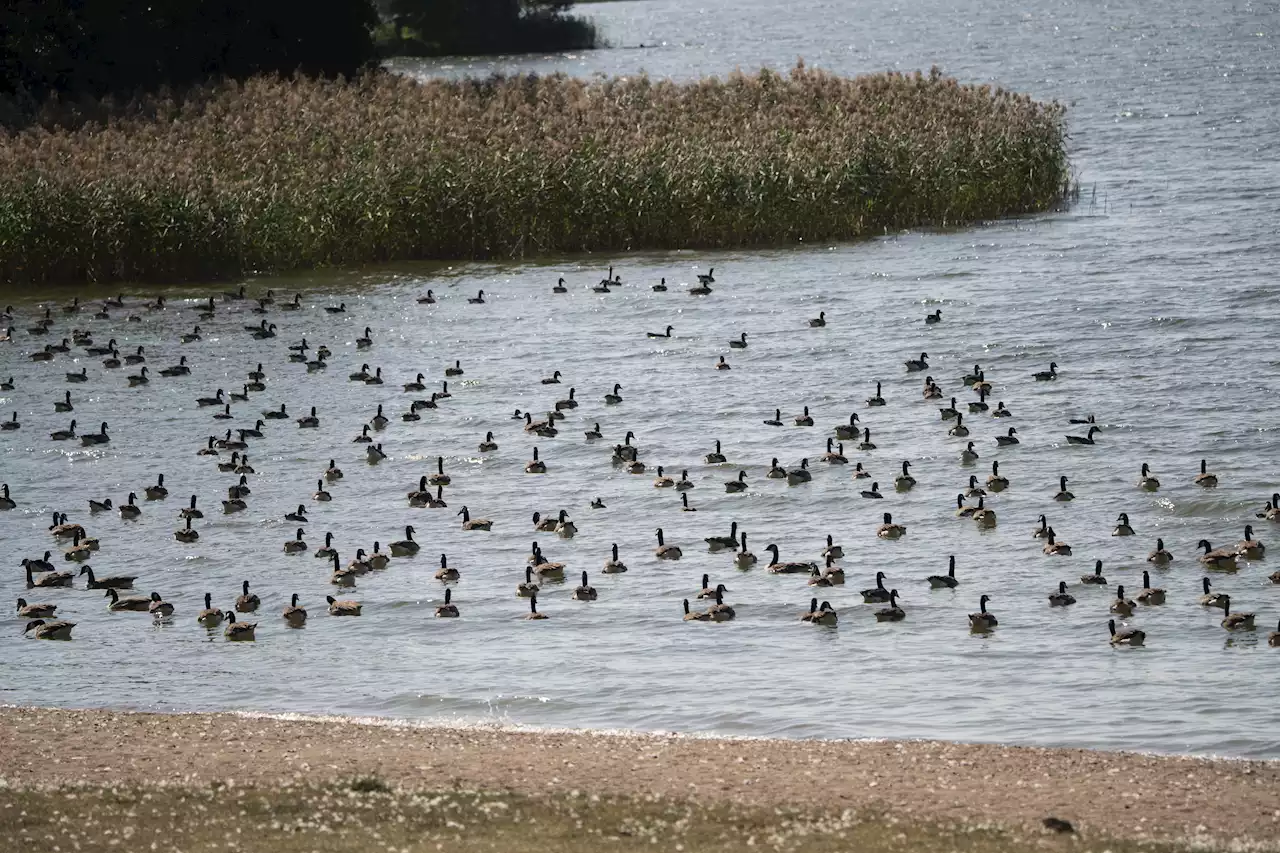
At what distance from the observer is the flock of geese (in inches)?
1064

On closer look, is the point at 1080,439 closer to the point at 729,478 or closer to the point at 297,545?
the point at 729,478

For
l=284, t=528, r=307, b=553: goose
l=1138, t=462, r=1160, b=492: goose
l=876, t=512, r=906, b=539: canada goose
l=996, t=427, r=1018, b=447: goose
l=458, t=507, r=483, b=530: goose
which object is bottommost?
l=284, t=528, r=307, b=553: goose

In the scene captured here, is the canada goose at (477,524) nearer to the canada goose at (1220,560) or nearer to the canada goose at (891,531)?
the canada goose at (891,531)

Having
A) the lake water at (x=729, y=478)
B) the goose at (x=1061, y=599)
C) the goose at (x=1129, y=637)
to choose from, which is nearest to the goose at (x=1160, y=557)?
the lake water at (x=729, y=478)

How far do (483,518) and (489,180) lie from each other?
23.1m

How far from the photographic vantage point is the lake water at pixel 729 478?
24.1 m

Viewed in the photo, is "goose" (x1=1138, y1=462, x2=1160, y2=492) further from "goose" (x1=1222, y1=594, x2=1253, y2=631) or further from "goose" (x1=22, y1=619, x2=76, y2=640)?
"goose" (x1=22, y1=619, x2=76, y2=640)

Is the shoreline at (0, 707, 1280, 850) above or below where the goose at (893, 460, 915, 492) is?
below

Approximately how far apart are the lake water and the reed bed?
1188 mm

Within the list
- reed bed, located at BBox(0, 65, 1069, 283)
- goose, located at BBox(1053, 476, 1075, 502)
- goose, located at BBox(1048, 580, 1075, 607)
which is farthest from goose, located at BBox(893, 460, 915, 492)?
reed bed, located at BBox(0, 65, 1069, 283)

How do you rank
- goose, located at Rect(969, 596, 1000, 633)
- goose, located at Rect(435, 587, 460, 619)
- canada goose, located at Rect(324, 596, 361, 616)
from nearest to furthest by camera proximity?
goose, located at Rect(969, 596, 1000, 633) → goose, located at Rect(435, 587, 460, 619) → canada goose, located at Rect(324, 596, 361, 616)

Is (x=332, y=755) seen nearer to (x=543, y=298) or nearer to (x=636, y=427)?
(x=636, y=427)

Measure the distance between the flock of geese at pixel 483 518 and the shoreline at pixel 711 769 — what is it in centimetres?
482

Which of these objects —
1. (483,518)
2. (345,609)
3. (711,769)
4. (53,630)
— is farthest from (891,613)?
(53,630)
